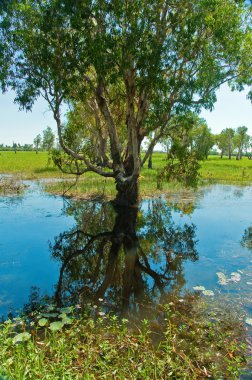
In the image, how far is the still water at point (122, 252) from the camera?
29.0 feet

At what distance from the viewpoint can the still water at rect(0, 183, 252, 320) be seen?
29.0 ft

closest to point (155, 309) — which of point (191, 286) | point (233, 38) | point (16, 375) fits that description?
point (191, 286)

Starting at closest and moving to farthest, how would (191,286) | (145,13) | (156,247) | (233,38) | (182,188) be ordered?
(191,286) → (156,247) → (145,13) → (233,38) → (182,188)

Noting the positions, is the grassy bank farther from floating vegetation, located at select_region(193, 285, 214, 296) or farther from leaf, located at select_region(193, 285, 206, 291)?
leaf, located at select_region(193, 285, 206, 291)

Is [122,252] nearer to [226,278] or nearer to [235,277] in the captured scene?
[226,278]

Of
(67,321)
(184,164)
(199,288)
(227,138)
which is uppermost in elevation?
(227,138)

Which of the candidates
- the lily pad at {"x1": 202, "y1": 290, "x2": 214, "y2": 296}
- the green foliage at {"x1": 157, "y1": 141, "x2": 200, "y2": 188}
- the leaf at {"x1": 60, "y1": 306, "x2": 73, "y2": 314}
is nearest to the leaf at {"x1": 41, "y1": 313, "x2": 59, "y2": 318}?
the leaf at {"x1": 60, "y1": 306, "x2": 73, "y2": 314}

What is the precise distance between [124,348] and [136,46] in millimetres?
12759

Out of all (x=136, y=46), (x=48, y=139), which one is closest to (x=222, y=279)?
(x=136, y=46)

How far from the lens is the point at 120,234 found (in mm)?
15188

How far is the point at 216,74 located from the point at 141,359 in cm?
1400

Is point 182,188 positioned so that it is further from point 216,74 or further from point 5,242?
point 5,242

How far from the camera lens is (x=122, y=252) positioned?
495 inches

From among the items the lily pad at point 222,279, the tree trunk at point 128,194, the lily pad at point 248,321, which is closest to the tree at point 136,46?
the tree trunk at point 128,194
